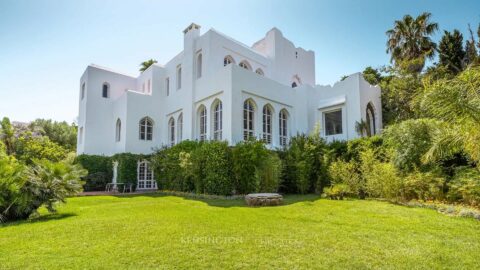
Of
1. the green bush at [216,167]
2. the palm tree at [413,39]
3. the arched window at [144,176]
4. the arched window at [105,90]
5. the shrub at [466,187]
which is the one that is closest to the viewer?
the shrub at [466,187]

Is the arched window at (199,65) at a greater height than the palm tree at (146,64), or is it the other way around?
Answer: the palm tree at (146,64)

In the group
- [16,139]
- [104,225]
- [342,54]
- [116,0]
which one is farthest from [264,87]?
[16,139]

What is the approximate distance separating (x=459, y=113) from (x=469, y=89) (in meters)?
0.68

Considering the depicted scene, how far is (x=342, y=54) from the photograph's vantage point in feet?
48.6

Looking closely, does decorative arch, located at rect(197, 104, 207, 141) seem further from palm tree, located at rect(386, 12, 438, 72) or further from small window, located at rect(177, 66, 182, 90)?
palm tree, located at rect(386, 12, 438, 72)

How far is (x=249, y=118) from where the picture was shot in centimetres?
1542

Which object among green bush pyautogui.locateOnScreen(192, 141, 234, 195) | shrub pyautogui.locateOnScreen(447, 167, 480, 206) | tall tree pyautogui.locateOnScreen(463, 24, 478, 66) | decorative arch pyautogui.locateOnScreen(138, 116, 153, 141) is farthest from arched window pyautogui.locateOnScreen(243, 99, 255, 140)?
tall tree pyautogui.locateOnScreen(463, 24, 478, 66)

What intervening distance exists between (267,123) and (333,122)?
4668mm

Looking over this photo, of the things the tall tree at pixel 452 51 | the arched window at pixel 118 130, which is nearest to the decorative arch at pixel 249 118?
the arched window at pixel 118 130

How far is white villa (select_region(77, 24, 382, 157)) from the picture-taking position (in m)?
15.3

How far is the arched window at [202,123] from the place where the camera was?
16453mm

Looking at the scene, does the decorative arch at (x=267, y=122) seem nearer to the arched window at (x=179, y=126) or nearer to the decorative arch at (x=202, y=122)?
the decorative arch at (x=202, y=122)

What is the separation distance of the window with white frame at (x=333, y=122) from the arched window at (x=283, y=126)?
2636 millimetres

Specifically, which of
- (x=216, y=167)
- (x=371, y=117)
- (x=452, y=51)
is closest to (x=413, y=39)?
(x=452, y=51)
